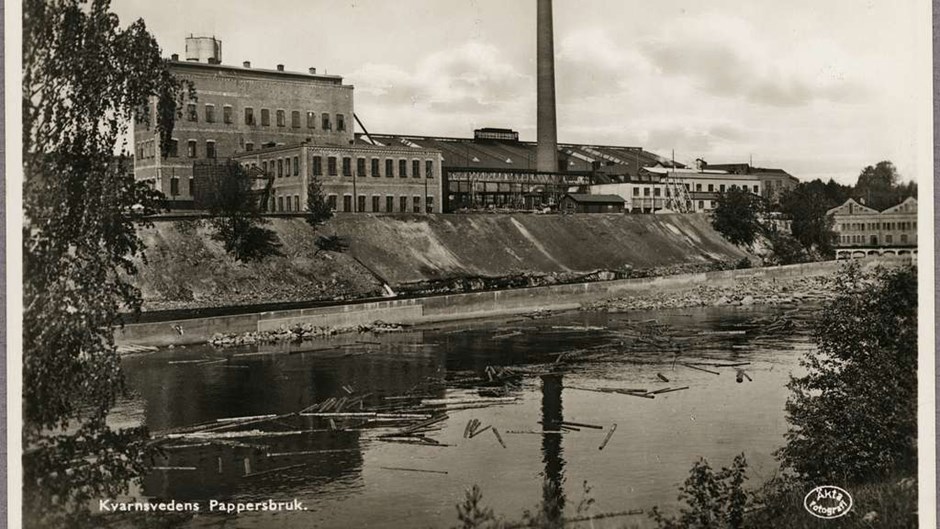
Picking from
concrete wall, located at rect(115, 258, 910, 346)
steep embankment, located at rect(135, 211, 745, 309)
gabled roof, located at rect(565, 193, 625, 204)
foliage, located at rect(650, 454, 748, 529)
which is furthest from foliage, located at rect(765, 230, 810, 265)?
foliage, located at rect(650, 454, 748, 529)

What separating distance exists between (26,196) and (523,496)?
910 cm

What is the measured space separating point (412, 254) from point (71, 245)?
3490cm

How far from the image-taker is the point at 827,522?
12.2 m

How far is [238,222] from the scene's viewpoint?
40.9 meters

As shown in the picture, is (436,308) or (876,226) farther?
(436,308)

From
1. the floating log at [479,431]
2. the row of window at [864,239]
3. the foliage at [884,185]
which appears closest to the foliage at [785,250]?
the row of window at [864,239]

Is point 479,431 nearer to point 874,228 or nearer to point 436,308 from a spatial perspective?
point 436,308

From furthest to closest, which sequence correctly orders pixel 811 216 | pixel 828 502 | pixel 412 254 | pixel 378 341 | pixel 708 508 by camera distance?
pixel 811 216 < pixel 412 254 < pixel 378 341 < pixel 708 508 < pixel 828 502

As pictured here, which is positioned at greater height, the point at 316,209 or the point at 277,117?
the point at 277,117

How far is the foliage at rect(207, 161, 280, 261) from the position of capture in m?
40.8

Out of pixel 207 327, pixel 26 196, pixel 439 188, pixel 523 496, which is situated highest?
pixel 439 188

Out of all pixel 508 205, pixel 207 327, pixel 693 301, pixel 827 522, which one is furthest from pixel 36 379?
pixel 508 205

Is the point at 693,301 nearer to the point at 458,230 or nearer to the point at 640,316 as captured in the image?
the point at 640,316

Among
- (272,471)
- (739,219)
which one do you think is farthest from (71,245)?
(739,219)
